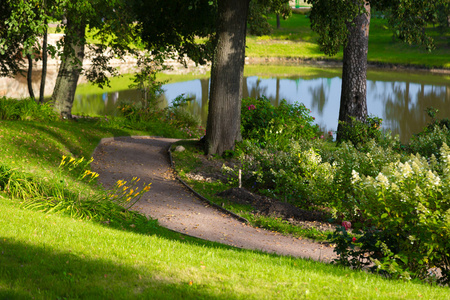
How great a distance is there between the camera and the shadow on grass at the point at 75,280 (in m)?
4.03

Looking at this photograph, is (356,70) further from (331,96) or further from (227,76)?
(331,96)

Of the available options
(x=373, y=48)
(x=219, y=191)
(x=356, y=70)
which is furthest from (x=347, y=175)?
(x=373, y=48)

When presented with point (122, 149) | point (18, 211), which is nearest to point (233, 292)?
point (18, 211)

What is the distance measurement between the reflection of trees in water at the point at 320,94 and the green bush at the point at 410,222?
2206cm

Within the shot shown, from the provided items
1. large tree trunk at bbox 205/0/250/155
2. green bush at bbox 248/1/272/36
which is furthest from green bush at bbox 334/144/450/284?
green bush at bbox 248/1/272/36

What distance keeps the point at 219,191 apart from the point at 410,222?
5692mm

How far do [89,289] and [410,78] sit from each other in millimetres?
41351

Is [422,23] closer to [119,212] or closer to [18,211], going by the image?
[119,212]

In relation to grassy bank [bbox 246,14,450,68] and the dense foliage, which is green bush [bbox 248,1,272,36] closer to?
the dense foliage

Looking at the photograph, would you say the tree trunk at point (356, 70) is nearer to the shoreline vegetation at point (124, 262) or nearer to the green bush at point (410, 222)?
the shoreline vegetation at point (124, 262)

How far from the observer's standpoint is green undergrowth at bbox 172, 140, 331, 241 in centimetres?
862

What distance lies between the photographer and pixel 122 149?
14055 mm

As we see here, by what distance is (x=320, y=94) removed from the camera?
111 feet

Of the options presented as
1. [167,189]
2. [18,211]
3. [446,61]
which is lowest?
[167,189]
